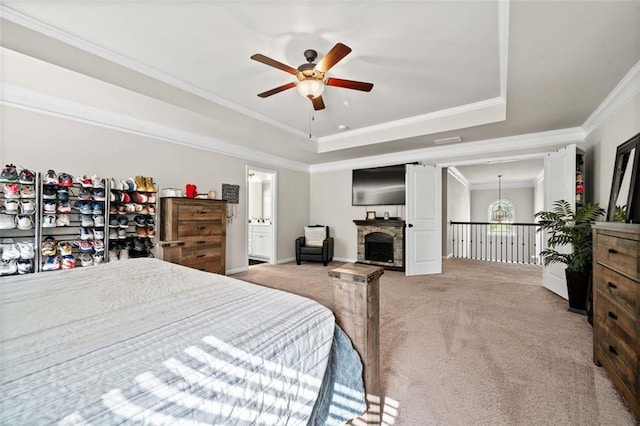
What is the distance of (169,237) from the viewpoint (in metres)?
3.56

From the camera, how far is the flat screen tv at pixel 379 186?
18.0ft

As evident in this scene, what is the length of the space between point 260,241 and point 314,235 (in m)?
1.40

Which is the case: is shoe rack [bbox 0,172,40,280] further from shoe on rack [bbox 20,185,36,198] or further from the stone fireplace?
the stone fireplace

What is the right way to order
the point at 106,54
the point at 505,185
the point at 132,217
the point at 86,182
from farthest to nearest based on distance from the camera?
the point at 505,185
the point at 132,217
the point at 86,182
the point at 106,54

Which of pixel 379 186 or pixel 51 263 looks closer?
pixel 51 263

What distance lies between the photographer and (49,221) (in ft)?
8.78

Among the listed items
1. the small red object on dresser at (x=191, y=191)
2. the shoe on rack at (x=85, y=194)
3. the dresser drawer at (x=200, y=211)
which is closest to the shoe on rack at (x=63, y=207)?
the shoe on rack at (x=85, y=194)

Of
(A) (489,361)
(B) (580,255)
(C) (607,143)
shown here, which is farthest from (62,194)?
(C) (607,143)

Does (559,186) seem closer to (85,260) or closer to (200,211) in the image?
(200,211)

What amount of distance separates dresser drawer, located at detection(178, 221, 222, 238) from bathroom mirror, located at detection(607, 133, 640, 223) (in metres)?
4.48

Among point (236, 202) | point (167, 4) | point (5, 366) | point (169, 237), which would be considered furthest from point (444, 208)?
point (5, 366)

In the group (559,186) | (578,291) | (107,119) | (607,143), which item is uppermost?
(107,119)

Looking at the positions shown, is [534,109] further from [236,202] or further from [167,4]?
[236,202]

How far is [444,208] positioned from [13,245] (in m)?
7.34
